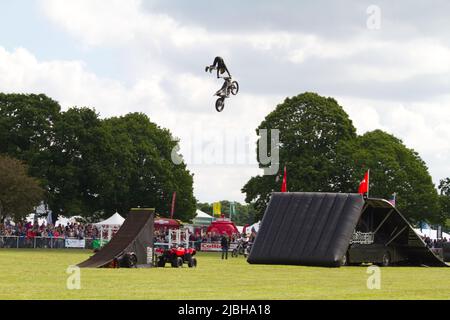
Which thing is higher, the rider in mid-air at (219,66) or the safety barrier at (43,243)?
the rider in mid-air at (219,66)

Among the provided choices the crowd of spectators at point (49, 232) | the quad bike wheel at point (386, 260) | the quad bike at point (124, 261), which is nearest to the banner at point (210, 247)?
the crowd of spectators at point (49, 232)

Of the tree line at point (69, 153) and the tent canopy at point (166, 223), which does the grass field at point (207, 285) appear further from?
the tree line at point (69, 153)

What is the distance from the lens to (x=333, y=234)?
39.8m

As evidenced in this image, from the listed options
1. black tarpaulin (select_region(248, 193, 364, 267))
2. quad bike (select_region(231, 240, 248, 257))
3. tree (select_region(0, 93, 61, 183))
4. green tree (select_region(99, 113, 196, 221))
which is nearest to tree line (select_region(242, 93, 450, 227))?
green tree (select_region(99, 113, 196, 221))

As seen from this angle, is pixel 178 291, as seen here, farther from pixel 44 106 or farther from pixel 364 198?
pixel 44 106

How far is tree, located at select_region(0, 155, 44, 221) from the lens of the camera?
70875 mm

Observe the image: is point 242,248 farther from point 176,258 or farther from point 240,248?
point 176,258

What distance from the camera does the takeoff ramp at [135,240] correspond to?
119 ft

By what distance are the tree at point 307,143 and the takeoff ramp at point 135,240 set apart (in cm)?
3847

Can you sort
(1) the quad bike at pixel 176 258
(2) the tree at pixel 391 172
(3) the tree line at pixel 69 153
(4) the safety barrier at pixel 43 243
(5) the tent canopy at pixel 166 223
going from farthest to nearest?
(3) the tree line at pixel 69 153
(2) the tree at pixel 391 172
(5) the tent canopy at pixel 166 223
(4) the safety barrier at pixel 43 243
(1) the quad bike at pixel 176 258

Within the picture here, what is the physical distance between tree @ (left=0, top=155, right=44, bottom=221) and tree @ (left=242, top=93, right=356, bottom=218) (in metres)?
18.2

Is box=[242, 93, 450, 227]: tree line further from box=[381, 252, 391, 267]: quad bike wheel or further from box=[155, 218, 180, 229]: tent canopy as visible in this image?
box=[381, 252, 391, 267]: quad bike wheel

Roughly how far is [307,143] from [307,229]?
38566 mm
